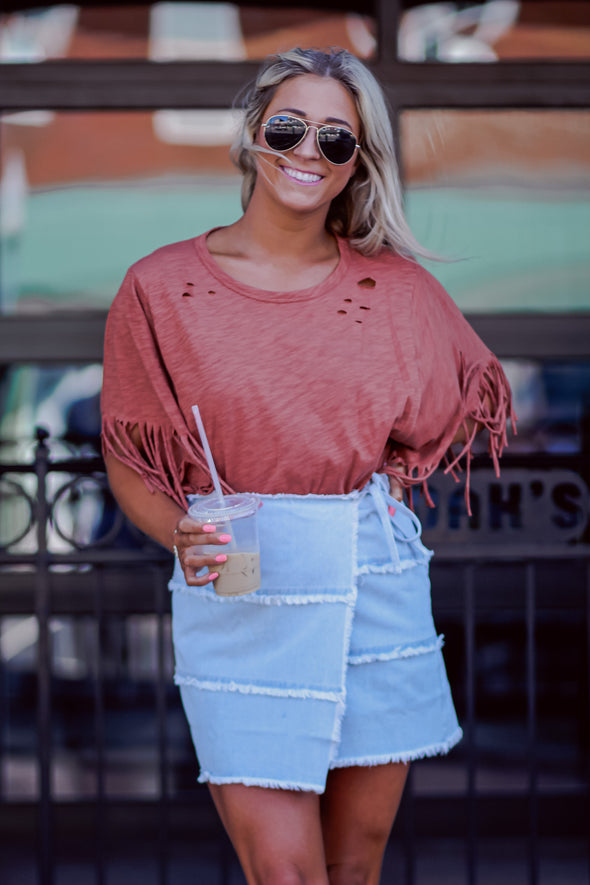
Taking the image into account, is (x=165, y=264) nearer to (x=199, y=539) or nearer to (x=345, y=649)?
(x=199, y=539)

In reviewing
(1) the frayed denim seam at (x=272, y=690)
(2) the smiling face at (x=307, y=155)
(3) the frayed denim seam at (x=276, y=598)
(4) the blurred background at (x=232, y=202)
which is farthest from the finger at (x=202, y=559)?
(4) the blurred background at (x=232, y=202)

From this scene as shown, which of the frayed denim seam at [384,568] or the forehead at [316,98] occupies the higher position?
the forehead at [316,98]

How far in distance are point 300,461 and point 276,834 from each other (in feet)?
1.98

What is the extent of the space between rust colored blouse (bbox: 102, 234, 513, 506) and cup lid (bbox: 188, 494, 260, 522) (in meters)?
0.16

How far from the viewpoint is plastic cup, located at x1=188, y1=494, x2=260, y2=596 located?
139cm

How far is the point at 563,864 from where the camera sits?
290 cm

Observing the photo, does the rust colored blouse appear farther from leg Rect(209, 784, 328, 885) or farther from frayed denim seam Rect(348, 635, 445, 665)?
leg Rect(209, 784, 328, 885)

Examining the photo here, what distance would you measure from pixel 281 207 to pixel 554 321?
1353mm

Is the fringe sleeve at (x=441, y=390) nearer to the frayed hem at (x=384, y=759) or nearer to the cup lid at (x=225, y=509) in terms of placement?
the cup lid at (x=225, y=509)

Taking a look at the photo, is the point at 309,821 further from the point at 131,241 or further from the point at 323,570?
the point at 131,241

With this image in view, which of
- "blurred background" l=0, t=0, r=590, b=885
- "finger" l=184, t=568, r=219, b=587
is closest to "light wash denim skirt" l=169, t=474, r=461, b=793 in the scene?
"finger" l=184, t=568, r=219, b=587

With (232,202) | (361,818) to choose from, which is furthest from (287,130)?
(232,202)

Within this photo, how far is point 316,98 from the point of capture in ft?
5.25

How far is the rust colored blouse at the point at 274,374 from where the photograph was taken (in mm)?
1559
